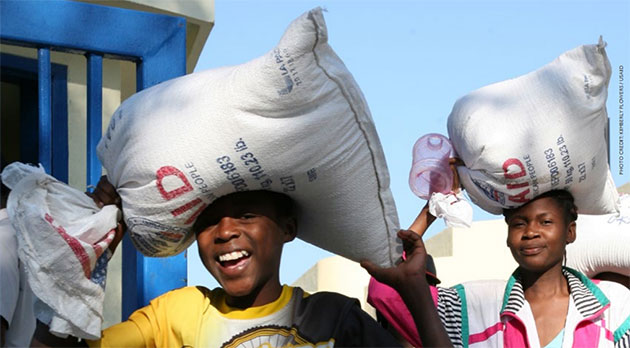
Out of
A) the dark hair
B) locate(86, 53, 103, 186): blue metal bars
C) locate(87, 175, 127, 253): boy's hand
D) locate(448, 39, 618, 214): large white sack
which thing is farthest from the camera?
locate(86, 53, 103, 186): blue metal bars

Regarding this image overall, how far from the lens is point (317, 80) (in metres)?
2.47

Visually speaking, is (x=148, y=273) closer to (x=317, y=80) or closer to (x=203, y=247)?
(x=203, y=247)

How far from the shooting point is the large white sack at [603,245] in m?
3.90

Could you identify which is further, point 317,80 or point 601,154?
point 601,154

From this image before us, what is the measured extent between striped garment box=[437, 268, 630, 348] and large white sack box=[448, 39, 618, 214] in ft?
1.02

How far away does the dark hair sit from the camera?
10.6ft

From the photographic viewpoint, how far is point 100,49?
338 centimetres

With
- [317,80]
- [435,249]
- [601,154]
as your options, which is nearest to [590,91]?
[601,154]

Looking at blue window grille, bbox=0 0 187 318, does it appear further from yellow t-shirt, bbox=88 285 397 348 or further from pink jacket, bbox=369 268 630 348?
pink jacket, bbox=369 268 630 348

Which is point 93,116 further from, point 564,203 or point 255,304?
point 564,203

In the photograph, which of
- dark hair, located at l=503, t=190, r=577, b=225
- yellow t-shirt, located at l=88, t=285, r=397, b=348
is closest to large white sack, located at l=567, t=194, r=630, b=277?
dark hair, located at l=503, t=190, r=577, b=225

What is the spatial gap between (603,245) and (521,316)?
2.98ft

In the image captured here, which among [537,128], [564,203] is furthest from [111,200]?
[564,203]

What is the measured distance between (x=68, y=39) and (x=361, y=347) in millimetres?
1410
